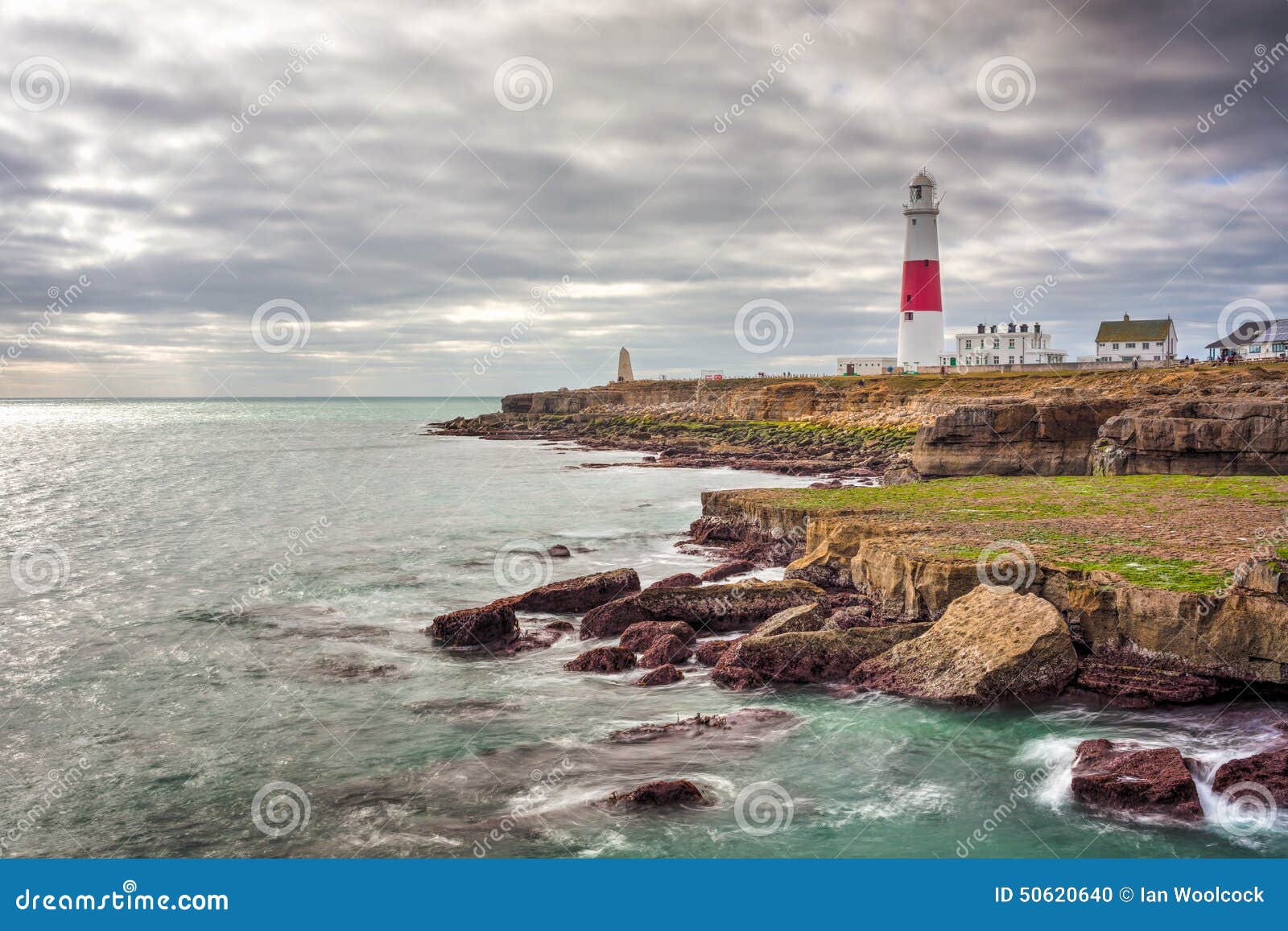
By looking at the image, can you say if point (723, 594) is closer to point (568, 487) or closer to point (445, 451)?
point (568, 487)

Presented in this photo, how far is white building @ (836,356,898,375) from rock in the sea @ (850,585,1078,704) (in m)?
84.6

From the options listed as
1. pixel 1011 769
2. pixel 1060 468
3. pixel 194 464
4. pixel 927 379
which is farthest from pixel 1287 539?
pixel 194 464

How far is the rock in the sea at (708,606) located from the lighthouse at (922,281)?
195 feet

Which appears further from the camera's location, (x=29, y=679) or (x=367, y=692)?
(x=29, y=679)

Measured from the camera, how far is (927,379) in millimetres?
68188

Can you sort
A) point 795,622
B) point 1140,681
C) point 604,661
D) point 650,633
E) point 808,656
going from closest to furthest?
point 1140,681 → point 808,656 → point 795,622 → point 604,661 → point 650,633

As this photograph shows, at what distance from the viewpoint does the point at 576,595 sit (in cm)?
1845

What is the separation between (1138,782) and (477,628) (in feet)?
37.8

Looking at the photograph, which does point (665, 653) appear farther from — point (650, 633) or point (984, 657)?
point (984, 657)

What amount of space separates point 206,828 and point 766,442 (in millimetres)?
56796

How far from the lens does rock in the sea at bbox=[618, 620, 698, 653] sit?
49.2ft

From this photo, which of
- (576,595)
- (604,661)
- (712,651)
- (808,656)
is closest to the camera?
(808,656)

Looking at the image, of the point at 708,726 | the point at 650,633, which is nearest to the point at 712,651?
the point at 650,633

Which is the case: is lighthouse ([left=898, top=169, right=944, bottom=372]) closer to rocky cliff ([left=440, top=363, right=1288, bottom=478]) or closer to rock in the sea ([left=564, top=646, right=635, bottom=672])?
rocky cliff ([left=440, top=363, right=1288, bottom=478])
